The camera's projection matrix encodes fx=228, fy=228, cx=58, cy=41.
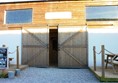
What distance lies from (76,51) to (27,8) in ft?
11.5

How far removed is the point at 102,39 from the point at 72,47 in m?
1.56

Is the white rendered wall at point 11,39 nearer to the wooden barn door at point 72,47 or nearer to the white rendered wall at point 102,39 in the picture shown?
the wooden barn door at point 72,47

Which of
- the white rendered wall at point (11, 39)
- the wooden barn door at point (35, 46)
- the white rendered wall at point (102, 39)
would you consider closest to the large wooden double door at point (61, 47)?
the wooden barn door at point (35, 46)

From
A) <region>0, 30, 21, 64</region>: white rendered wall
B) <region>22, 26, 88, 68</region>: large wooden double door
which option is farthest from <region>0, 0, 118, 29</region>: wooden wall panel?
<region>0, 30, 21, 64</region>: white rendered wall

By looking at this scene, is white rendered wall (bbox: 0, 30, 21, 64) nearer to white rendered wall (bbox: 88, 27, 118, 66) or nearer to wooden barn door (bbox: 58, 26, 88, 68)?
wooden barn door (bbox: 58, 26, 88, 68)

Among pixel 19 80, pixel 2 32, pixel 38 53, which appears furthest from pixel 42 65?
pixel 19 80

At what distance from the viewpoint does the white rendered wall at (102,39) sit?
1137 centimetres

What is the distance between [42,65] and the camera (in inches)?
462

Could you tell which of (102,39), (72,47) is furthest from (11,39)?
(102,39)

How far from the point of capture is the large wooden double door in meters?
11.5

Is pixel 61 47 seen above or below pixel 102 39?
below

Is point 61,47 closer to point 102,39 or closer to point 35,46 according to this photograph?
point 35,46

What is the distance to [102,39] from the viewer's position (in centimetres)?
1146

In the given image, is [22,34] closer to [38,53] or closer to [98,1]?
[38,53]
